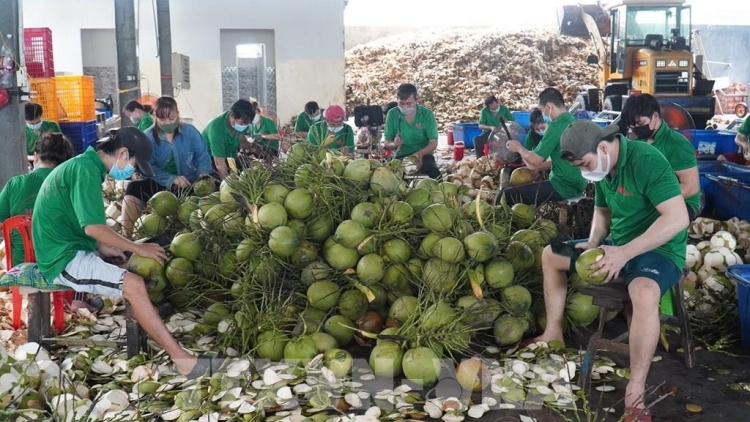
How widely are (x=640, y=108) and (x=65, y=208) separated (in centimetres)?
344

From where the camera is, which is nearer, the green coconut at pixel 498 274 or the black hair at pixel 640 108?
the green coconut at pixel 498 274

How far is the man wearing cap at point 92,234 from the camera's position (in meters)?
3.70

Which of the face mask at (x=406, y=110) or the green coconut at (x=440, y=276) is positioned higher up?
the face mask at (x=406, y=110)

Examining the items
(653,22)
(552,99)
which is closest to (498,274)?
(552,99)

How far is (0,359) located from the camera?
122 inches

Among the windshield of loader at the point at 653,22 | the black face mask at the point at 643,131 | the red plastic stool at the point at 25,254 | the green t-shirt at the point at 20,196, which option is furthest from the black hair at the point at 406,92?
the windshield of loader at the point at 653,22

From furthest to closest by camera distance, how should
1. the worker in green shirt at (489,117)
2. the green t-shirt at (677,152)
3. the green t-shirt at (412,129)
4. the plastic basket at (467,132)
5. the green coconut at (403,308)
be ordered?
1. the plastic basket at (467,132)
2. the worker in green shirt at (489,117)
3. the green t-shirt at (412,129)
4. the green t-shirt at (677,152)
5. the green coconut at (403,308)

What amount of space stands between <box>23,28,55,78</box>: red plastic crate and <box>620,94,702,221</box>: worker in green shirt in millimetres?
6849

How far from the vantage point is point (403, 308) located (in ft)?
12.6

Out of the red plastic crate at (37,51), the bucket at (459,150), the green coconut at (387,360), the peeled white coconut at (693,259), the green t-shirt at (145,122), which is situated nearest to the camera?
the green coconut at (387,360)

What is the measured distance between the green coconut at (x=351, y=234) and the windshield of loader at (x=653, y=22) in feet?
35.0

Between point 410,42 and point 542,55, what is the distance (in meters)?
4.56

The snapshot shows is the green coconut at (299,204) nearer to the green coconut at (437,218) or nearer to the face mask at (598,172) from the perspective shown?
the green coconut at (437,218)

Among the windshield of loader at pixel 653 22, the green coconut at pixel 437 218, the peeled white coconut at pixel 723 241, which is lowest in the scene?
the peeled white coconut at pixel 723 241
